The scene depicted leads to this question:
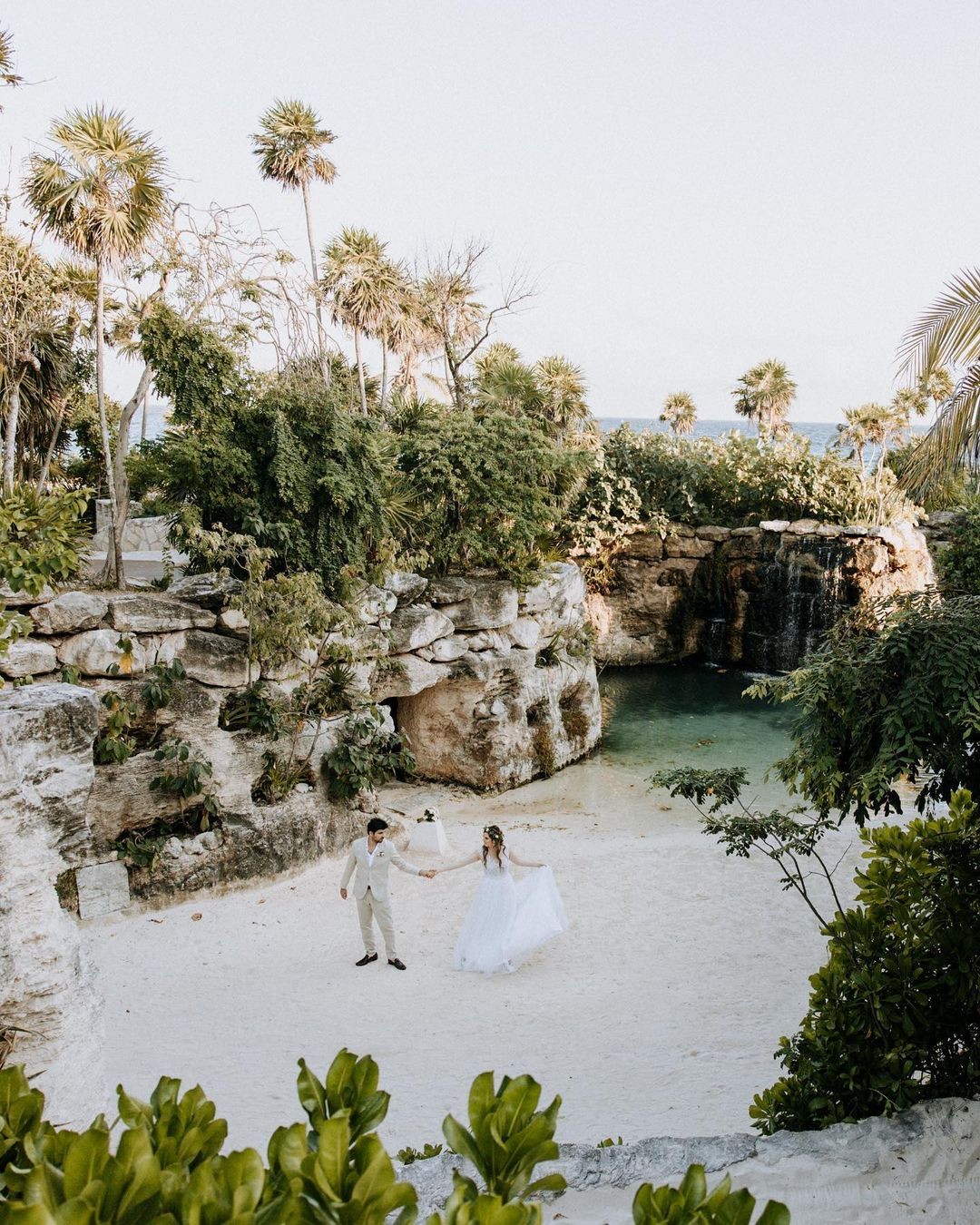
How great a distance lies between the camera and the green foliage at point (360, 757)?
12.3 meters

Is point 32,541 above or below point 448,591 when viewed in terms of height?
above

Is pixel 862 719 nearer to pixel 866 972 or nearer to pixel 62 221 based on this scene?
pixel 866 972

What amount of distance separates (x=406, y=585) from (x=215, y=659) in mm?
3816

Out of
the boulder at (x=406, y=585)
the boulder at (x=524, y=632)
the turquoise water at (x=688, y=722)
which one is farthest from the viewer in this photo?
the turquoise water at (x=688, y=722)

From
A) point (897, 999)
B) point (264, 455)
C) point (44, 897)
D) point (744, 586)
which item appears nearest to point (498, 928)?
point (897, 999)

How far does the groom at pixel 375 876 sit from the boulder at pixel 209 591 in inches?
161

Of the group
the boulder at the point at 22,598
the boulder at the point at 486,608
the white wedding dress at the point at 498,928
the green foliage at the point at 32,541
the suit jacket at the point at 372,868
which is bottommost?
the white wedding dress at the point at 498,928

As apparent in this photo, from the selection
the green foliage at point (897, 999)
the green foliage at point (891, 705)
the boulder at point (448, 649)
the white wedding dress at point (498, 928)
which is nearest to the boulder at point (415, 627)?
the boulder at point (448, 649)

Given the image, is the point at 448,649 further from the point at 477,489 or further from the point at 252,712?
the point at 252,712

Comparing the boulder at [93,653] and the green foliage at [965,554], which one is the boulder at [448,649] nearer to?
the boulder at [93,653]

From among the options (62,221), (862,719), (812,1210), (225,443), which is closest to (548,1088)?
(812,1210)

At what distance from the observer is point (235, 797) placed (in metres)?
11.6

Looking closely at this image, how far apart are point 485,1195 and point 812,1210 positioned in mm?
3490

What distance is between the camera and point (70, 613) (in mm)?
10586
